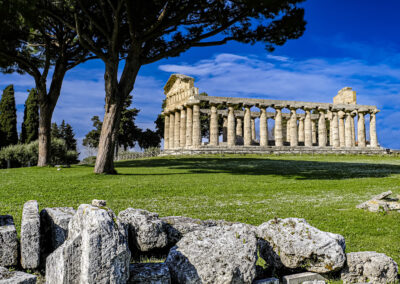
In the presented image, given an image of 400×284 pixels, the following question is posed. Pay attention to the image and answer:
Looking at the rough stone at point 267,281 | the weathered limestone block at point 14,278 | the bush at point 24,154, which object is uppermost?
the bush at point 24,154

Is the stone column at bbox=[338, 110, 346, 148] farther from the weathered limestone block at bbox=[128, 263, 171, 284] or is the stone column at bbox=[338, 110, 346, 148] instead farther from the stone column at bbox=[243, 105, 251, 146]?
the weathered limestone block at bbox=[128, 263, 171, 284]

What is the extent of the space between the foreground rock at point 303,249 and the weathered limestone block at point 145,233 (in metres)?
1.45

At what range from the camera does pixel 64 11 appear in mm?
21203

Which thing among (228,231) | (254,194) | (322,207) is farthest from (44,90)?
(228,231)

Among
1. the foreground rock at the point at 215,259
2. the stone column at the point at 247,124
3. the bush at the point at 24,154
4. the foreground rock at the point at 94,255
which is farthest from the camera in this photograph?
the stone column at the point at 247,124

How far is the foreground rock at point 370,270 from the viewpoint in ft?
14.3

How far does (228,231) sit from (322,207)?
6.65 m

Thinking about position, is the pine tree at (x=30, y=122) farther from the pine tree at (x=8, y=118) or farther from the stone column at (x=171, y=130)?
the stone column at (x=171, y=130)

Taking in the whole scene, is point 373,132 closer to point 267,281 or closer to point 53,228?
point 267,281

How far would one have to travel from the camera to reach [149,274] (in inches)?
135

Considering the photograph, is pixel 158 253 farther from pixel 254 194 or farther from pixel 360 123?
pixel 360 123

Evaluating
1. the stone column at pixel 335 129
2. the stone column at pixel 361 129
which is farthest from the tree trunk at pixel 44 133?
the stone column at pixel 361 129

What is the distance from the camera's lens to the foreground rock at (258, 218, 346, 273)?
13.8 ft

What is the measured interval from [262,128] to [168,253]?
4910 centimetres
